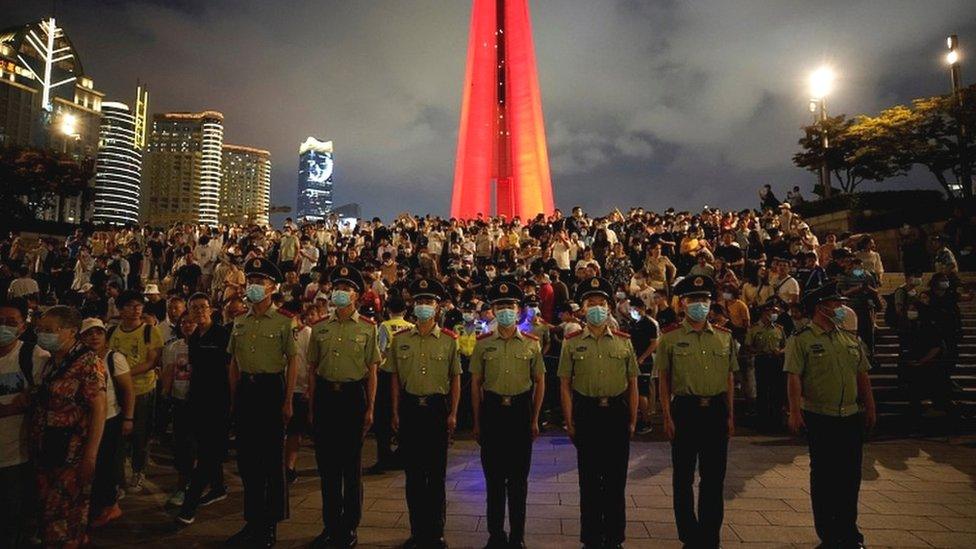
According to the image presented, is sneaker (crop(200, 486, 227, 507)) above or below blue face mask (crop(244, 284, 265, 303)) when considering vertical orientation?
below

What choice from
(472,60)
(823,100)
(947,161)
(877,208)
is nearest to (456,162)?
(472,60)

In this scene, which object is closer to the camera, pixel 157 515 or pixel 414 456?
pixel 414 456

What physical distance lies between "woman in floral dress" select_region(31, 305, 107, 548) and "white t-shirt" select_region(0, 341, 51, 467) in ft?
0.19

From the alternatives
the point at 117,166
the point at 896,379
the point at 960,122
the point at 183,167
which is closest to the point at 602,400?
the point at 896,379

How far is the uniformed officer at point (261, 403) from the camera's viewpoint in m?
4.45

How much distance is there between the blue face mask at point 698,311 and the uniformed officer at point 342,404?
9.02 feet

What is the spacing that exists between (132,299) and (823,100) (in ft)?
79.6

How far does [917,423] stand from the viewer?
823 cm

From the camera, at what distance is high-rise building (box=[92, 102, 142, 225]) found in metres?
122

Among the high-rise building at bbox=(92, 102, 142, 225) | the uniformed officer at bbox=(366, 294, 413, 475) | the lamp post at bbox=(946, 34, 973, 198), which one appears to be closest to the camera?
the uniformed officer at bbox=(366, 294, 413, 475)

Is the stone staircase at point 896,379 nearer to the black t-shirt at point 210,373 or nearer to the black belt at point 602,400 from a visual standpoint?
the black belt at point 602,400

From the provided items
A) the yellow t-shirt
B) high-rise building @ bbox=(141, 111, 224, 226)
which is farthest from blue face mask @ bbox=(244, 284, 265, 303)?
high-rise building @ bbox=(141, 111, 224, 226)

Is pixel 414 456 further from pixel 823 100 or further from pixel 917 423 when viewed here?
pixel 823 100

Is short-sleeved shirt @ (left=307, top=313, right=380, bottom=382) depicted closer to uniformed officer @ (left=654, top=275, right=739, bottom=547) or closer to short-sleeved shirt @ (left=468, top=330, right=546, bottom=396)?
short-sleeved shirt @ (left=468, top=330, right=546, bottom=396)
